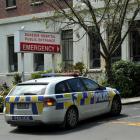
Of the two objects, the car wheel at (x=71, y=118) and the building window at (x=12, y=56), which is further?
the building window at (x=12, y=56)

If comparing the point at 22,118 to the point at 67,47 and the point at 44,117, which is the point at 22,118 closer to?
the point at 44,117

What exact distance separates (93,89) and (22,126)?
2.42 metres

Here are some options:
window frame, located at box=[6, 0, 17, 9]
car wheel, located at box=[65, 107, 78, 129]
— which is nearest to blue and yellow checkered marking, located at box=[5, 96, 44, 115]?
car wheel, located at box=[65, 107, 78, 129]

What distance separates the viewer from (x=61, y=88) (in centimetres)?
1304

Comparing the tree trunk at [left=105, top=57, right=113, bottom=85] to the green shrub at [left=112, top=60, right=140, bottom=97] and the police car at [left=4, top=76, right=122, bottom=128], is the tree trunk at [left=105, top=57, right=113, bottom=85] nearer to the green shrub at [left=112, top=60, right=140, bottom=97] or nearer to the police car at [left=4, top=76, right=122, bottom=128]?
the green shrub at [left=112, top=60, right=140, bottom=97]

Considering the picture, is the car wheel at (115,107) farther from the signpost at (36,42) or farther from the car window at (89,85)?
the signpost at (36,42)

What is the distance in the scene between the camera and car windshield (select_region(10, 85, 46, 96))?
41.7ft

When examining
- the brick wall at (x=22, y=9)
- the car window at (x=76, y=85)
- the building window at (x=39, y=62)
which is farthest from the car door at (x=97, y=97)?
the building window at (x=39, y=62)

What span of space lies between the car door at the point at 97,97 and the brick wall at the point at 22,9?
1479 cm

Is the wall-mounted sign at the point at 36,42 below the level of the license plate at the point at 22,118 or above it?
above

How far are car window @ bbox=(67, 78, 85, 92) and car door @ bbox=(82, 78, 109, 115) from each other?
9.8 inches

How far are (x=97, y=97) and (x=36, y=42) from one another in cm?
789

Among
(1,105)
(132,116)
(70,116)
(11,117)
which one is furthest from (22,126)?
(1,105)

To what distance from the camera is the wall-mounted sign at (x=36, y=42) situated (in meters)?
20.7
